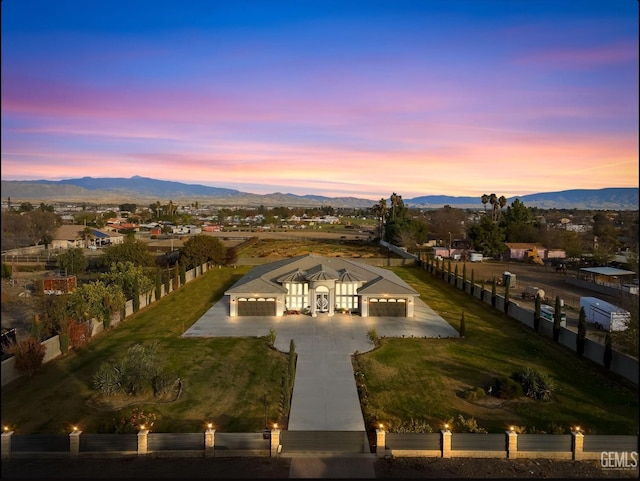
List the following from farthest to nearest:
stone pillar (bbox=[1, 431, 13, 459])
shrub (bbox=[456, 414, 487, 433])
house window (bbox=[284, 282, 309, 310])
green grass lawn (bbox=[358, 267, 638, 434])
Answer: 1. house window (bbox=[284, 282, 309, 310])
2. green grass lawn (bbox=[358, 267, 638, 434])
3. shrub (bbox=[456, 414, 487, 433])
4. stone pillar (bbox=[1, 431, 13, 459])

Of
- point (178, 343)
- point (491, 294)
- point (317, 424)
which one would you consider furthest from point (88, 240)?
point (317, 424)

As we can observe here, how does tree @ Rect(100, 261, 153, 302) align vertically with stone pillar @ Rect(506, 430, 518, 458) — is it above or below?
above

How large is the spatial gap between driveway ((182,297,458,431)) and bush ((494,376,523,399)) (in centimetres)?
603

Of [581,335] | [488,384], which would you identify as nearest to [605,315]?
[581,335]

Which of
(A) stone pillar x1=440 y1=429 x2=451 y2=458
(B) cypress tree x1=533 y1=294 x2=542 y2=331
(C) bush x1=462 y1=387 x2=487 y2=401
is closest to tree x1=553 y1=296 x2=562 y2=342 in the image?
(B) cypress tree x1=533 y1=294 x2=542 y2=331

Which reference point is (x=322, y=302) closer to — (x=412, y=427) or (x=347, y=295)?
(x=347, y=295)

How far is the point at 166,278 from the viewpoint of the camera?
39906 mm

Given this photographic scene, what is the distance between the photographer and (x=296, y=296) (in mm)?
31625

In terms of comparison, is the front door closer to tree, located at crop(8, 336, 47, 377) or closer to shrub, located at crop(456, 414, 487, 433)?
shrub, located at crop(456, 414, 487, 433)

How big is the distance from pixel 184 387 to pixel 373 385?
8.39m

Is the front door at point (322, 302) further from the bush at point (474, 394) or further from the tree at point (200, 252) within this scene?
the tree at point (200, 252)

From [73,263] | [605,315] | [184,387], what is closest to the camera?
[184,387]

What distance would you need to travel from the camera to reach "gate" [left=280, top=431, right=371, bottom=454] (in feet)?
47.6

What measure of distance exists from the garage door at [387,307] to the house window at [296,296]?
4.78 meters
